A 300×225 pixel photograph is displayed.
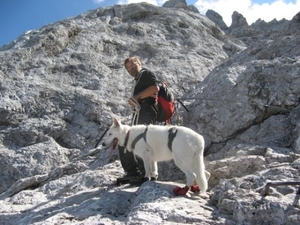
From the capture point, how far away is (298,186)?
233 inches

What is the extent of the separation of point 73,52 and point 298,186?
13256mm

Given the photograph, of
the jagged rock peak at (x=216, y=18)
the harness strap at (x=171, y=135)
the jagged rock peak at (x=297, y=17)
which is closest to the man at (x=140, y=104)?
the harness strap at (x=171, y=135)

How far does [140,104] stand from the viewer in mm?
8438

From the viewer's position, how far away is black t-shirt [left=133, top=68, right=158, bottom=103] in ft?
27.1

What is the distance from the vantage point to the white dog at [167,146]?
6.71 metres

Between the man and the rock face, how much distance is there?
0.54 meters

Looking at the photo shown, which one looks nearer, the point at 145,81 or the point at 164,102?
the point at 145,81

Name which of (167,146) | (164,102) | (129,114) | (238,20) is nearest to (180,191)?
(167,146)

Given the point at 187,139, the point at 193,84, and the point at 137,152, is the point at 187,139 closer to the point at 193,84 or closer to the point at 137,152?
the point at 137,152

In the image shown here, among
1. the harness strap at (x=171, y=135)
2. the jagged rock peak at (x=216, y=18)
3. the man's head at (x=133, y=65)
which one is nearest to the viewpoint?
the harness strap at (x=171, y=135)

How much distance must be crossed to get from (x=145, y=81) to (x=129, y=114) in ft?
21.4

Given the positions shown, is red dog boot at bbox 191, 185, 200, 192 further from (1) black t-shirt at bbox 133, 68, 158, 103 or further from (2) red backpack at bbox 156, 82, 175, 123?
(1) black t-shirt at bbox 133, 68, 158, 103

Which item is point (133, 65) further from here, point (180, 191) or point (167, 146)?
point (180, 191)

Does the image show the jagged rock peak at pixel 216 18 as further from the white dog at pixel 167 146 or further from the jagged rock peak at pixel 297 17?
the white dog at pixel 167 146
